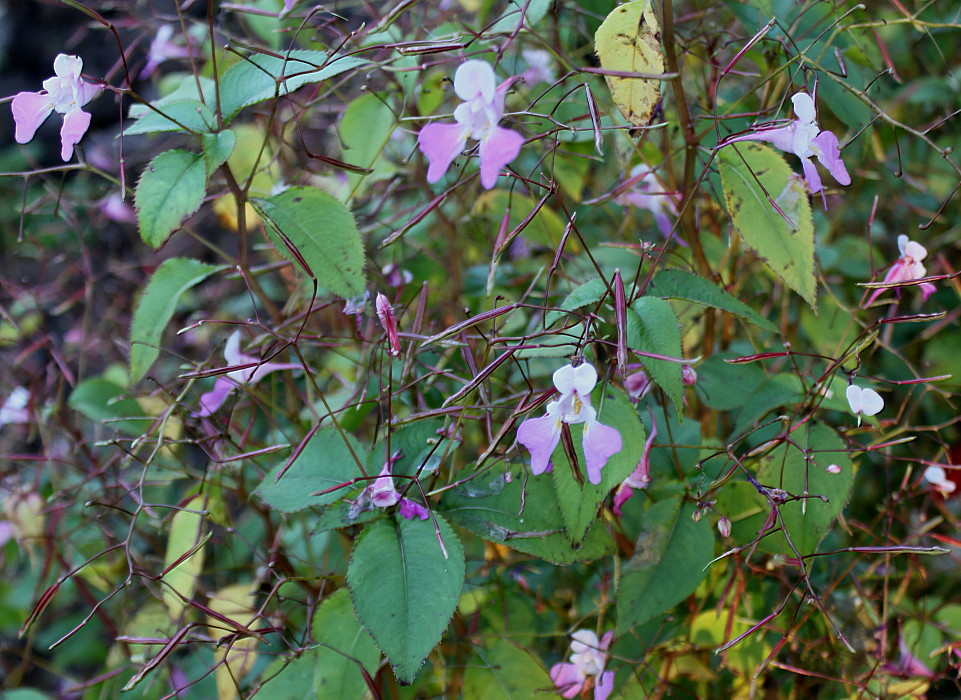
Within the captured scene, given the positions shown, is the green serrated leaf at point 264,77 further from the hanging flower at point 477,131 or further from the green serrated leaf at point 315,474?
the green serrated leaf at point 315,474

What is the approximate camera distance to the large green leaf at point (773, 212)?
26.8 inches

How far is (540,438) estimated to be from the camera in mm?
605

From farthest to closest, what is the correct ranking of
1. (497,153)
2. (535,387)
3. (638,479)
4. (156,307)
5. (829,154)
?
(535,387), (156,307), (638,479), (829,154), (497,153)

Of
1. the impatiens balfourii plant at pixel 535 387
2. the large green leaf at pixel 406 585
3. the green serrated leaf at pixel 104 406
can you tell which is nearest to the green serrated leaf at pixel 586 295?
the impatiens balfourii plant at pixel 535 387

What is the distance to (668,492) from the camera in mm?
787

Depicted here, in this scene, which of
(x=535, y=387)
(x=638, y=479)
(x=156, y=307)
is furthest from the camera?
(x=535, y=387)

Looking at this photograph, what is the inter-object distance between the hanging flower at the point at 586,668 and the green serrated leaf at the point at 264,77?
591mm

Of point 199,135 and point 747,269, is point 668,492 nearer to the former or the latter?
point 747,269

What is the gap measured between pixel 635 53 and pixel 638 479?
379 mm

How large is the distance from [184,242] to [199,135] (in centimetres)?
153

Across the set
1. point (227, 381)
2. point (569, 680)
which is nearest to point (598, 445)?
point (569, 680)

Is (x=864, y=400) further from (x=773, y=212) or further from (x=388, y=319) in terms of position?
(x=388, y=319)

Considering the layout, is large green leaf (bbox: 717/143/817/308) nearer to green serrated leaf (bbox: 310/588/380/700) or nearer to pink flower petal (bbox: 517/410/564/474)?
pink flower petal (bbox: 517/410/564/474)

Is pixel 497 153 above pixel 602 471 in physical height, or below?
above
